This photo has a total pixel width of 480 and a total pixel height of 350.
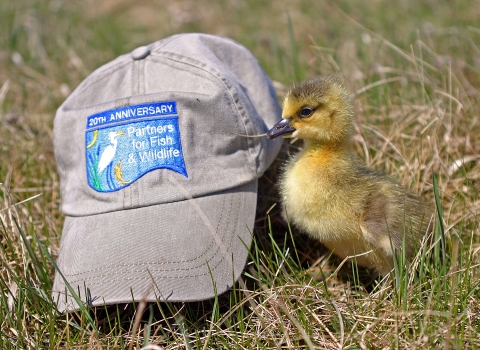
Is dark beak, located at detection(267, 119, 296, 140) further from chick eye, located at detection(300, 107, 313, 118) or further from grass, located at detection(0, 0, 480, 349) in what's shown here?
grass, located at detection(0, 0, 480, 349)

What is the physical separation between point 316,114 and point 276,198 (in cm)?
56

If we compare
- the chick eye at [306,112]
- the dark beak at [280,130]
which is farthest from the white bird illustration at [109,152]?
the chick eye at [306,112]

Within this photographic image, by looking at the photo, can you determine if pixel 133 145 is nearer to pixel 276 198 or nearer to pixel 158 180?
pixel 158 180

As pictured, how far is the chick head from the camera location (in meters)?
2.12

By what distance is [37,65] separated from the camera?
163 inches

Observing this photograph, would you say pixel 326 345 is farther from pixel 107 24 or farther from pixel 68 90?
pixel 107 24

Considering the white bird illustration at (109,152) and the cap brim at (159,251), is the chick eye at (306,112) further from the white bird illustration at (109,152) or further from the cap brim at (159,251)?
the white bird illustration at (109,152)

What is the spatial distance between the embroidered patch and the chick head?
1.27 ft

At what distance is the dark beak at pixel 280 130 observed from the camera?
213cm

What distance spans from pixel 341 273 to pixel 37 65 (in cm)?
290

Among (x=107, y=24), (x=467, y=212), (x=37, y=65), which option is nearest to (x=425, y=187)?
(x=467, y=212)

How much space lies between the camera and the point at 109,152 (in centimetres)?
204

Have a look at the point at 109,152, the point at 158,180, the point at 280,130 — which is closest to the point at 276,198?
A: the point at 280,130

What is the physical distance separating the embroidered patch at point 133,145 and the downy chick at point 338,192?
1.28 feet
